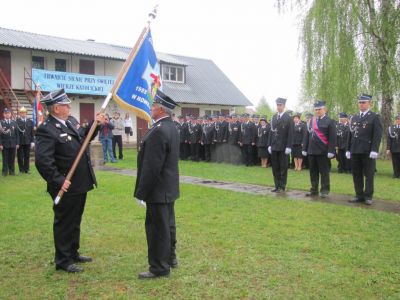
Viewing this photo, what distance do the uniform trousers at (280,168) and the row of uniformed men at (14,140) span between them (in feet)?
27.8

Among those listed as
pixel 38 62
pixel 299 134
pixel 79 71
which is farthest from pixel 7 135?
pixel 79 71

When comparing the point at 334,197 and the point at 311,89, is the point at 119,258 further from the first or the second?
the point at 311,89

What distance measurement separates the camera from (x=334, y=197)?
996 cm

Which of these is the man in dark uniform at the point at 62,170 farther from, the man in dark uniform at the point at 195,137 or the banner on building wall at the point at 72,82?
the banner on building wall at the point at 72,82

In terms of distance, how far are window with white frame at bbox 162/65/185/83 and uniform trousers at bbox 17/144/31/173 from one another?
21.6m

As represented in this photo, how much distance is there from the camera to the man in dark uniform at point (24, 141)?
A: 47.1 feet

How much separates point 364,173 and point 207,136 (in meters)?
10.9

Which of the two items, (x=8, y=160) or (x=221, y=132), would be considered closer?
(x=8, y=160)

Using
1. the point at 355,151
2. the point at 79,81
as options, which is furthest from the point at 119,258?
the point at 79,81

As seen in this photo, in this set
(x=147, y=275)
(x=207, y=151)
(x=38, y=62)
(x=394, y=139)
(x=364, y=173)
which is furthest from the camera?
(x=38, y=62)

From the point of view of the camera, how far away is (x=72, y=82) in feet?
90.5

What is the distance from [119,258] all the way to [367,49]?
1543 centimetres

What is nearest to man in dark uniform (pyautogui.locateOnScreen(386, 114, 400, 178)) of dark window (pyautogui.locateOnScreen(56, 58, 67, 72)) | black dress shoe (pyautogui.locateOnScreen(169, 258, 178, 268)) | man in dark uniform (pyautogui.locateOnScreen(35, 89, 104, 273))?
black dress shoe (pyautogui.locateOnScreen(169, 258, 178, 268))

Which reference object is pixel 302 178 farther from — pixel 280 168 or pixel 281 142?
pixel 281 142
